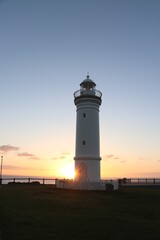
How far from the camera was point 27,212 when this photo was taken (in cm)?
1266

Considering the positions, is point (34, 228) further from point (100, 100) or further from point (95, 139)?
point (100, 100)

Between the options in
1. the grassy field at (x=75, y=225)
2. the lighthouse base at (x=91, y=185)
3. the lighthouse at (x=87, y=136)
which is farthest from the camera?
the lighthouse at (x=87, y=136)

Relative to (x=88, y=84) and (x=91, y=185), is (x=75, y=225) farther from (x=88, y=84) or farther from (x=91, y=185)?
(x=88, y=84)

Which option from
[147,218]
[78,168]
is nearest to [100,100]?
[78,168]

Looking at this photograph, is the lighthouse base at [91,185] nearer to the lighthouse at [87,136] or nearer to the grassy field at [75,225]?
the lighthouse at [87,136]

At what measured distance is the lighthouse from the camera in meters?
27.5

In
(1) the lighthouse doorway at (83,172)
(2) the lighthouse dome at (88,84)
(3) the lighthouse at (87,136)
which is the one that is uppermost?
(2) the lighthouse dome at (88,84)

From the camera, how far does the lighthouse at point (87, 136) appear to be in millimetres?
27453

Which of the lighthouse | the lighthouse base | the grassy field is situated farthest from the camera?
the lighthouse

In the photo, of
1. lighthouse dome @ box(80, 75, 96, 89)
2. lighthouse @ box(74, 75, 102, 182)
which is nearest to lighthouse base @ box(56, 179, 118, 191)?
lighthouse @ box(74, 75, 102, 182)

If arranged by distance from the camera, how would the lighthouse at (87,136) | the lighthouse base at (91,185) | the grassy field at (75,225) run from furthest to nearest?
1. the lighthouse at (87,136)
2. the lighthouse base at (91,185)
3. the grassy field at (75,225)

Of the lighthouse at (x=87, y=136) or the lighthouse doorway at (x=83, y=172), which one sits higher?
the lighthouse at (x=87, y=136)

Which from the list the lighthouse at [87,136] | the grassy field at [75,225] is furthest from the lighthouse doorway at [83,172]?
the grassy field at [75,225]

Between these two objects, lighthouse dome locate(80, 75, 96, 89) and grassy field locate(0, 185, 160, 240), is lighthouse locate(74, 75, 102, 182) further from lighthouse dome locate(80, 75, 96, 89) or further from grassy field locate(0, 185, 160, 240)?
grassy field locate(0, 185, 160, 240)
